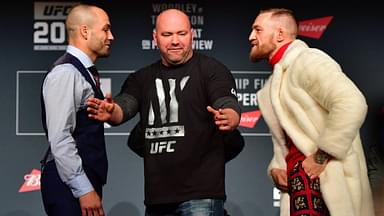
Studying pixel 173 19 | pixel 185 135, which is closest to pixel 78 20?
pixel 173 19

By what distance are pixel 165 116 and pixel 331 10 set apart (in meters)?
1.87

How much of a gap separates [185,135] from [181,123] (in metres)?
0.05

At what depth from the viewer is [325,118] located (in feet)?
8.62

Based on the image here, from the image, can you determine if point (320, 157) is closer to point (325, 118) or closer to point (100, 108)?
point (325, 118)

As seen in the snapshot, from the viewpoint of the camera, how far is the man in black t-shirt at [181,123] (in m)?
2.66

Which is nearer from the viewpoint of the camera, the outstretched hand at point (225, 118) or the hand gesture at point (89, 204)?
the outstretched hand at point (225, 118)

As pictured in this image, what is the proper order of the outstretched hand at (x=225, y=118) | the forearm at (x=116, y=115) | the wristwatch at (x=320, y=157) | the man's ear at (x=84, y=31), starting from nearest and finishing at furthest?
the outstretched hand at (x=225, y=118), the wristwatch at (x=320, y=157), the forearm at (x=116, y=115), the man's ear at (x=84, y=31)

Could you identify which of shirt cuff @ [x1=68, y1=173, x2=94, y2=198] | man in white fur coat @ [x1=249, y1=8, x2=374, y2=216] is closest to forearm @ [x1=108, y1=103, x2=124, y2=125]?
shirt cuff @ [x1=68, y1=173, x2=94, y2=198]

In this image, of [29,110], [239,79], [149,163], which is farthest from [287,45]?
[29,110]

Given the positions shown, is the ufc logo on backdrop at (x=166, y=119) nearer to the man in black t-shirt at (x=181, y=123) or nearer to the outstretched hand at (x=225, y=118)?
the man in black t-shirt at (x=181, y=123)

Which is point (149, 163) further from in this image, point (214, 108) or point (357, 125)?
point (357, 125)

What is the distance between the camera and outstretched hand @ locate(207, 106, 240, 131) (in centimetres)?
248

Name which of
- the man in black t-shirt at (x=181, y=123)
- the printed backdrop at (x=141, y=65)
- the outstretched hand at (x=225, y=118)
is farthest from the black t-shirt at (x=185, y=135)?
the printed backdrop at (x=141, y=65)

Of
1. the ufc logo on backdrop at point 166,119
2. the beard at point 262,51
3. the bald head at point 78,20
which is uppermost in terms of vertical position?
the bald head at point 78,20
